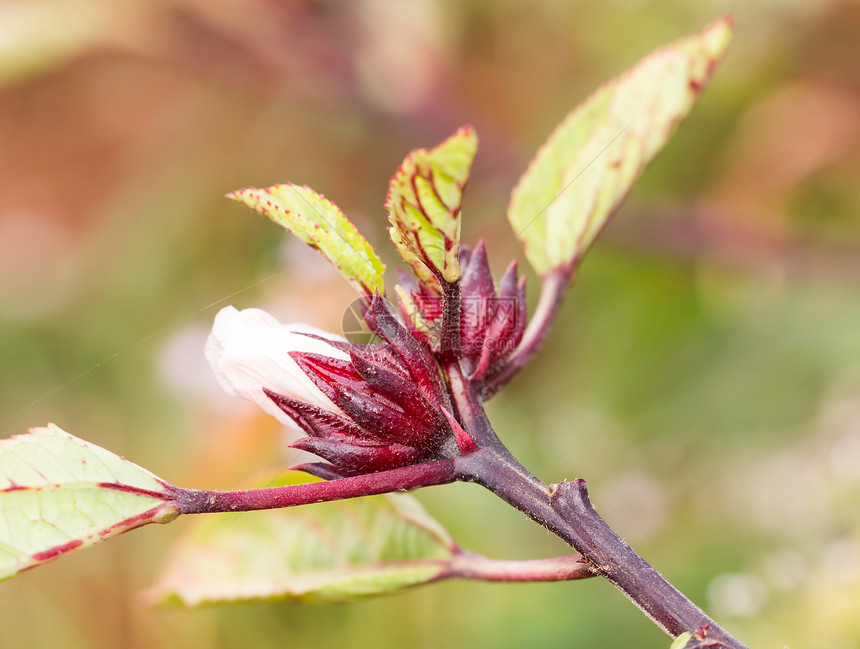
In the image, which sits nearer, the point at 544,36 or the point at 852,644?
the point at 852,644

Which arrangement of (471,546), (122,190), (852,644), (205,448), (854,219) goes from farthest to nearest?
(122,190) → (854,219) → (205,448) → (471,546) → (852,644)

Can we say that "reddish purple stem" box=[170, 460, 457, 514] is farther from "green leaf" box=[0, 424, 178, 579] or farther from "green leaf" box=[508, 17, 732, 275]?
"green leaf" box=[508, 17, 732, 275]

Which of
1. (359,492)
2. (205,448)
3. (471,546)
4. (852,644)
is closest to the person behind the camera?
(359,492)

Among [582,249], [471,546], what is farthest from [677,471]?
[582,249]

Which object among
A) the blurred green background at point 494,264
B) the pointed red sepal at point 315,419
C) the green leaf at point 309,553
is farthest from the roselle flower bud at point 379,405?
the blurred green background at point 494,264

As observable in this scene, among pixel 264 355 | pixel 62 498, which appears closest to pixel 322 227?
pixel 264 355

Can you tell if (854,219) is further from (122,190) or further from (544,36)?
(122,190)
